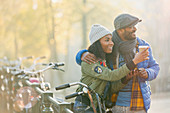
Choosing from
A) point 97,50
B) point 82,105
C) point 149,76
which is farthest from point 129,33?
point 82,105

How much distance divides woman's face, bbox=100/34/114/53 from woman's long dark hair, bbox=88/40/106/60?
3 cm

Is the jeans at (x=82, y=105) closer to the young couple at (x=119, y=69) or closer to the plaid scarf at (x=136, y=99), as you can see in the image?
the young couple at (x=119, y=69)

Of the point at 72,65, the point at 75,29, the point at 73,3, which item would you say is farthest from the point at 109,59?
the point at 72,65

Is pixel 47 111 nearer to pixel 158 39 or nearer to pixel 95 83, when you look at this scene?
pixel 95 83

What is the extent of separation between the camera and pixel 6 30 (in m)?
22.4

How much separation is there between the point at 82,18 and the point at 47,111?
1755cm

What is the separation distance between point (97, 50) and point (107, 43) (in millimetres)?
126

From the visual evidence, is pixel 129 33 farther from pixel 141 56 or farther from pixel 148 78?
pixel 148 78

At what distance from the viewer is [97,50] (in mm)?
3762

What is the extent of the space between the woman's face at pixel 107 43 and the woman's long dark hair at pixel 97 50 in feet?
0.11

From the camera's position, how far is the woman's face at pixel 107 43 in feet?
12.3

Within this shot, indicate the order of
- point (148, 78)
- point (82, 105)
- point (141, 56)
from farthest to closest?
point (148, 78) < point (82, 105) < point (141, 56)

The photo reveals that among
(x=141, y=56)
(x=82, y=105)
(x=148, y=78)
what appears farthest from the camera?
(x=148, y=78)

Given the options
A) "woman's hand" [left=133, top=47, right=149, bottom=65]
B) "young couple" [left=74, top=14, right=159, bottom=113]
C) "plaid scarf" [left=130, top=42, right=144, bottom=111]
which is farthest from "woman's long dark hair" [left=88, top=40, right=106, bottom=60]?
"plaid scarf" [left=130, top=42, right=144, bottom=111]
